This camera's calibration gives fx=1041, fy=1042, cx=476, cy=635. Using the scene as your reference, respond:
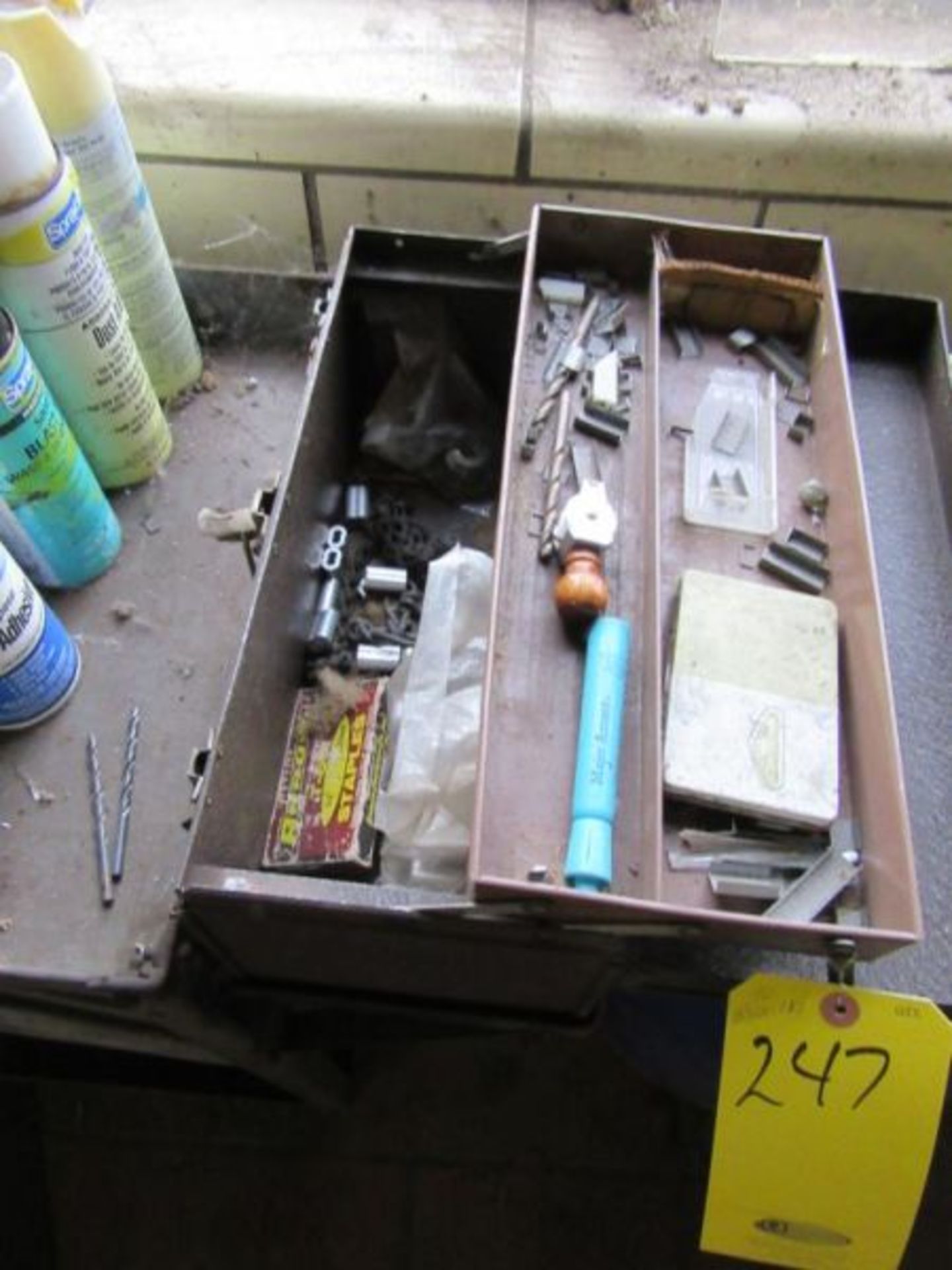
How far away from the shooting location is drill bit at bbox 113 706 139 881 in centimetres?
62

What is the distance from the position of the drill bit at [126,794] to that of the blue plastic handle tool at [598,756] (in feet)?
0.91

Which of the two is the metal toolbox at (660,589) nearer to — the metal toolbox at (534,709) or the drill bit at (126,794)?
the metal toolbox at (534,709)

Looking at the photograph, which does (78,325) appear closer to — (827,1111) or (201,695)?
(201,695)

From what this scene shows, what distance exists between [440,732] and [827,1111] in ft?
0.97

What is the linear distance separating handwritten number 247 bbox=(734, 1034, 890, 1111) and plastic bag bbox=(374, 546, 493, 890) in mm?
184

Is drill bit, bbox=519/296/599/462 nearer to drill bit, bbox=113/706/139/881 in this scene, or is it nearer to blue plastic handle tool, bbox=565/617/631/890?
blue plastic handle tool, bbox=565/617/631/890

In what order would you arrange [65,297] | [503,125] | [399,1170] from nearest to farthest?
1. [65,297]
2. [503,125]
3. [399,1170]

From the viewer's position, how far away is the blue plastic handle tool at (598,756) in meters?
0.51

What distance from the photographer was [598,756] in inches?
21.4

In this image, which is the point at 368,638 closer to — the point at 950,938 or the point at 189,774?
the point at 189,774

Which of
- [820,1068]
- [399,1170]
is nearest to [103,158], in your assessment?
[820,1068]

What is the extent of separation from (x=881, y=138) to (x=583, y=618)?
508 mm

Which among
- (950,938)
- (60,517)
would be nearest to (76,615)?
(60,517)

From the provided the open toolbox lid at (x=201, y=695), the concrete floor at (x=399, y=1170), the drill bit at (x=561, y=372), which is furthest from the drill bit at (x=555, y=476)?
the concrete floor at (x=399, y=1170)
